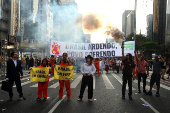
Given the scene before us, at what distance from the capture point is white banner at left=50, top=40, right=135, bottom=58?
56.8 ft

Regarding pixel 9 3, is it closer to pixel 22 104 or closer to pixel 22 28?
pixel 22 28

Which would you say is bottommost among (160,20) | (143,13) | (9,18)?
(9,18)

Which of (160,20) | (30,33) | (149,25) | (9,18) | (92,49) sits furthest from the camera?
(149,25)

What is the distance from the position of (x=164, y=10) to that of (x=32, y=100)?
79.2 m

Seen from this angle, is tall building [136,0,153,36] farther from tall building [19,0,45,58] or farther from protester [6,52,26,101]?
protester [6,52,26,101]

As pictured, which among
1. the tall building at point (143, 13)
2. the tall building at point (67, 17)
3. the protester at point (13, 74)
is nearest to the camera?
the protester at point (13, 74)

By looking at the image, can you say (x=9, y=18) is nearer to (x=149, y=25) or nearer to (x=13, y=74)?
(x=13, y=74)

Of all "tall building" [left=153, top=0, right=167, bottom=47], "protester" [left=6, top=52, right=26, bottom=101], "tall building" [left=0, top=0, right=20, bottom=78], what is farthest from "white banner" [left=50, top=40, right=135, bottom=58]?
"tall building" [left=153, top=0, right=167, bottom=47]

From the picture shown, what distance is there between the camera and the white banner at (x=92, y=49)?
17312 mm

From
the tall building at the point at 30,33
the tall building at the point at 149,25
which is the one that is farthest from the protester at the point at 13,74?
the tall building at the point at 149,25

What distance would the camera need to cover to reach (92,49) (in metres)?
17.4

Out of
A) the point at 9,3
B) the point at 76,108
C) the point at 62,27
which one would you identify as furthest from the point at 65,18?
the point at 76,108

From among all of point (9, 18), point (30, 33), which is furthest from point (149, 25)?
point (9, 18)

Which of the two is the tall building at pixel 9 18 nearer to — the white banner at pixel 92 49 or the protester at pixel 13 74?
the white banner at pixel 92 49
